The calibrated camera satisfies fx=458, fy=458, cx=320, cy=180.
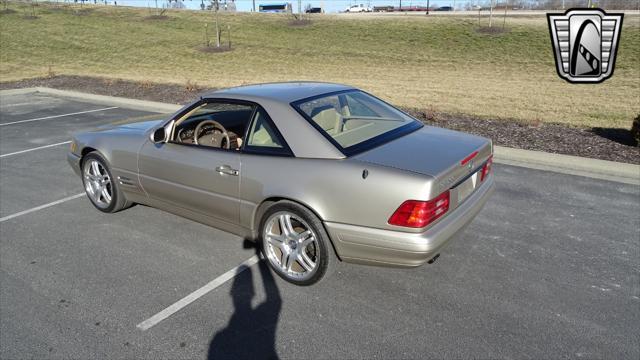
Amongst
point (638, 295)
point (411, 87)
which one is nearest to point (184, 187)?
point (638, 295)

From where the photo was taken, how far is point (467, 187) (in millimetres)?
3648

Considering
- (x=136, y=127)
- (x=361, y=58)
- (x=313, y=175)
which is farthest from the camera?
(x=361, y=58)

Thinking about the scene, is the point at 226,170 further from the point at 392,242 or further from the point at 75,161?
the point at 75,161

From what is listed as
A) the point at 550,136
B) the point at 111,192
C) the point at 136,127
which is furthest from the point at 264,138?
the point at 550,136

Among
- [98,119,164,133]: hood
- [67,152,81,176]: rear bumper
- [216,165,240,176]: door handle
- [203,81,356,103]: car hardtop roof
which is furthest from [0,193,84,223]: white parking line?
[216,165,240,176]: door handle

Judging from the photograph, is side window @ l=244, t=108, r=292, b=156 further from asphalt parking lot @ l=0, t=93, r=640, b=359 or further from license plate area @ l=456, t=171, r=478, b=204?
license plate area @ l=456, t=171, r=478, b=204

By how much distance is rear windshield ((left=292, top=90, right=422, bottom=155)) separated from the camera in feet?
12.3

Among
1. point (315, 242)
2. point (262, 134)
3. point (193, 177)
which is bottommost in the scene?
point (315, 242)

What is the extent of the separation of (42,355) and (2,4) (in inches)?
2521

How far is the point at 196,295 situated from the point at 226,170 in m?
1.06

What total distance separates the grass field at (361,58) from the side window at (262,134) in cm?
748

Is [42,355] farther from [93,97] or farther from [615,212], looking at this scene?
[93,97]

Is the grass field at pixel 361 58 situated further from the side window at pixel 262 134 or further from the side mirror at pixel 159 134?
the side mirror at pixel 159 134

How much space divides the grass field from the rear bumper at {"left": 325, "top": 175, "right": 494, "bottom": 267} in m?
7.26
